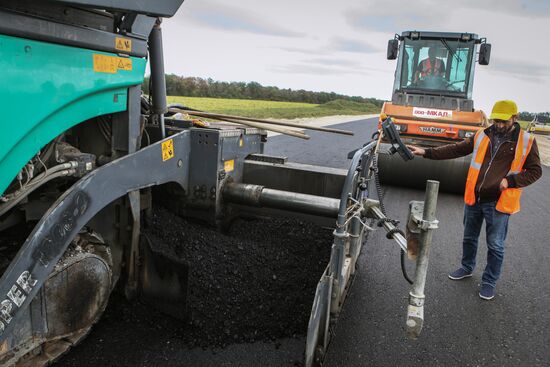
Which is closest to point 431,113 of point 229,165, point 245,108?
point 229,165

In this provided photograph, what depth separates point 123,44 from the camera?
2.49 meters

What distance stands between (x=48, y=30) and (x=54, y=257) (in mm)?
1018

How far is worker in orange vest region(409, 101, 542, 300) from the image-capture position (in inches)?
157

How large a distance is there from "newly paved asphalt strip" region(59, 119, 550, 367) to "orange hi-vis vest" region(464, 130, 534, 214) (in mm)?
829

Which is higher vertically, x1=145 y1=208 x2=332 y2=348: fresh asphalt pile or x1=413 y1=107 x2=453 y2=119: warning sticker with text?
x1=413 y1=107 x2=453 y2=119: warning sticker with text

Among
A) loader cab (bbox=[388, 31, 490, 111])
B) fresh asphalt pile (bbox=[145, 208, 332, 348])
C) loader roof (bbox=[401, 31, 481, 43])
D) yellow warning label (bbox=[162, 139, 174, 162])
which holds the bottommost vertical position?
fresh asphalt pile (bbox=[145, 208, 332, 348])

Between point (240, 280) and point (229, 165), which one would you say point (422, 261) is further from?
point (229, 165)

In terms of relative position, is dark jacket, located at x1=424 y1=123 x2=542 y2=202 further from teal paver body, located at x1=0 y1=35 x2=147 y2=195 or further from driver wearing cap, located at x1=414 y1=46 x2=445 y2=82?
driver wearing cap, located at x1=414 y1=46 x2=445 y2=82

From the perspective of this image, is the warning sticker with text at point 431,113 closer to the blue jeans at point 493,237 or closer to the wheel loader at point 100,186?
the blue jeans at point 493,237

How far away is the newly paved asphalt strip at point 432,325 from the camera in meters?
3.00

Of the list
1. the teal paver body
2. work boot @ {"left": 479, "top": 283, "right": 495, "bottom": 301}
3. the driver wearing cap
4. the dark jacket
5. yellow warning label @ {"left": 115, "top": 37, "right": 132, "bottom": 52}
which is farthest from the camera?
the driver wearing cap

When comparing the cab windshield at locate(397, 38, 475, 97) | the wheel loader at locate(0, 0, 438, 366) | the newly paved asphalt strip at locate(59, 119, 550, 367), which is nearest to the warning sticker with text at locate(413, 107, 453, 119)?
the cab windshield at locate(397, 38, 475, 97)

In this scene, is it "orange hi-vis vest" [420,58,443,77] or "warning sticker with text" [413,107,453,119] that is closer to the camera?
"warning sticker with text" [413,107,453,119]

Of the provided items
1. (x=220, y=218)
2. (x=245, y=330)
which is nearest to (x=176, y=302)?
(x=245, y=330)
